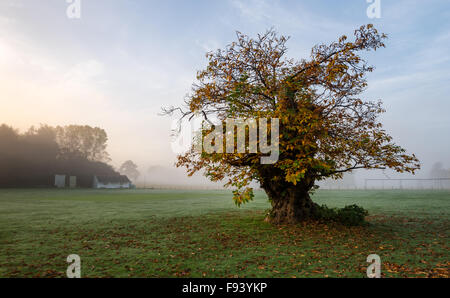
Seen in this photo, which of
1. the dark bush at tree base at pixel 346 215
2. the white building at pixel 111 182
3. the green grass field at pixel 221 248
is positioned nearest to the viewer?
the green grass field at pixel 221 248

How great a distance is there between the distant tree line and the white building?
1967 millimetres

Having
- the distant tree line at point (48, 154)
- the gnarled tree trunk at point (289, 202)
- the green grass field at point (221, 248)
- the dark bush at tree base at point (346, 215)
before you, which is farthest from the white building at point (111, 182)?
the dark bush at tree base at point (346, 215)

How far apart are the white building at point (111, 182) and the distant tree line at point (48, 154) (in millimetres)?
1967

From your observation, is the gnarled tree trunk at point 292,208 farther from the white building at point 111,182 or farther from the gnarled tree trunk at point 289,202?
the white building at point 111,182

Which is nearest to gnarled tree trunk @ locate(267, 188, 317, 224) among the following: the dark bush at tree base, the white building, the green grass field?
the dark bush at tree base

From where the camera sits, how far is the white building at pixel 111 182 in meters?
71.8

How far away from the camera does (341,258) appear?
8.30 m

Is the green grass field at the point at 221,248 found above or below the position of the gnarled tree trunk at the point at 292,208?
below

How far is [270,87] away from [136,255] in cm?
896

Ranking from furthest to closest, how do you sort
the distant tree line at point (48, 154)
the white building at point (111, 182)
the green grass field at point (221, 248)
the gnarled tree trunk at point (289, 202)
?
the white building at point (111, 182) → the distant tree line at point (48, 154) → the gnarled tree trunk at point (289, 202) → the green grass field at point (221, 248)

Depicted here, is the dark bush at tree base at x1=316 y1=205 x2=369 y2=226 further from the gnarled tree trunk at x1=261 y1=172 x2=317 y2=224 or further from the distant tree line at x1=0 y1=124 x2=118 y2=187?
the distant tree line at x1=0 y1=124 x2=118 y2=187

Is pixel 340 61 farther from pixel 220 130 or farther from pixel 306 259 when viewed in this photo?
pixel 306 259
